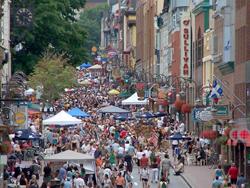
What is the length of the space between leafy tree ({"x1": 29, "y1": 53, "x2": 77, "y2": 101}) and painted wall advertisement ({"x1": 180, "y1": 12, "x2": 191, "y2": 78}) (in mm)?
9080

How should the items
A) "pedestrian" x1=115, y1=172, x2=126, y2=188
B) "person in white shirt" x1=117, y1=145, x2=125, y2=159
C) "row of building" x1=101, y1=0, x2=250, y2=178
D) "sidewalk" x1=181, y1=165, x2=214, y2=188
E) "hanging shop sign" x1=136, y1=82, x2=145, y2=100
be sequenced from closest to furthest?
"pedestrian" x1=115, y1=172, x2=126, y2=188, "sidewalk" x1=181, y1=165, x2=214, y2=188, "row of building" x1=101, y1=0, x2=250, y2=178, "person in white shirt" x1=117, y1=145, x2=125, y2=159, "hanging shop sign" x1=136, y1=82, x2=145, y2=100

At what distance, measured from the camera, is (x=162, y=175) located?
60438 mm

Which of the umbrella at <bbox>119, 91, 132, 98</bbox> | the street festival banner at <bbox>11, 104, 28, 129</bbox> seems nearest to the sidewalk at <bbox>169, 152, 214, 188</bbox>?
the street festival banner at <bbox>11, 104, 28, 129</bbox>

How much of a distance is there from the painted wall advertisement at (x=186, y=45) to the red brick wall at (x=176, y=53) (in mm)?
4806

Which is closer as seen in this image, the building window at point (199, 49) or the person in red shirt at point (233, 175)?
the person in red shirt at point (233, 175)

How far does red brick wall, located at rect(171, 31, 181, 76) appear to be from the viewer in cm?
11325

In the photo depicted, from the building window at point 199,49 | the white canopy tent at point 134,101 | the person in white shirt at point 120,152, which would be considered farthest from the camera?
the white canopy tent at point 134,101

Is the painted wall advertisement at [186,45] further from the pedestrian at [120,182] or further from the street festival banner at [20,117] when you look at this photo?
the pedestrian at [120,182]

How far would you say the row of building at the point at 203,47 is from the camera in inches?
2677

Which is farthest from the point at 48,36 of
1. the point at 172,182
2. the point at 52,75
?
the point at 172,182

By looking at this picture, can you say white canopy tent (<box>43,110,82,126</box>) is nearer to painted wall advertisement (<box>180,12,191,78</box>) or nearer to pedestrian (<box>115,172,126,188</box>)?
pedestrian (<box>115,172,126,188</box>)

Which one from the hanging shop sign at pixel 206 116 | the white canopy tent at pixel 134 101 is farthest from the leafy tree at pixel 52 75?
the hanging shop sign at pixel 206 116

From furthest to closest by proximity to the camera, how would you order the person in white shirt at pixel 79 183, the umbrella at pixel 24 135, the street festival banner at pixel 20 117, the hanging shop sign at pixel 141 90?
1. the hanging shop sign at pixel 141 90
2. the umbrella at pixel 24 135
3. the street festival banner at pixel 20 117
4. the person in white shirt at pixel 79 183

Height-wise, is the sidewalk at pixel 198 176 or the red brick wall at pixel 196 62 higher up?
the red brick wall at pixel 196 62
